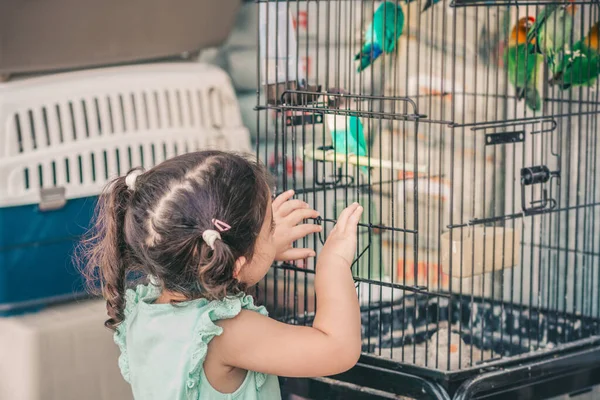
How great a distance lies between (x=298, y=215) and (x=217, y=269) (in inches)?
9.9

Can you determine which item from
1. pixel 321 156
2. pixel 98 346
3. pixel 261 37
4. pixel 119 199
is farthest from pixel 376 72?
pixel 119 199

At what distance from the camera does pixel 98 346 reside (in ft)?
5.53

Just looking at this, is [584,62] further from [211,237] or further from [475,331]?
[211,237]

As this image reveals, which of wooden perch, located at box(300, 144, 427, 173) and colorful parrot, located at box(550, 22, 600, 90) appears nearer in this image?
wooden perch, located at box(300, 144, 427, 173)

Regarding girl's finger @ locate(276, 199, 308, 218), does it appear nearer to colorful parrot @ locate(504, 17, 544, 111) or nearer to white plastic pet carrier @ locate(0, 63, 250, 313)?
white plastic pet carrier @ locate(0, 63, 250, 313)

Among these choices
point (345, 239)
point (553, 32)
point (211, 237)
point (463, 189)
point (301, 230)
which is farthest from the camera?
point (463, 189)

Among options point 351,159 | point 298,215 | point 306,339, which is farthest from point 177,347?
point 351,159

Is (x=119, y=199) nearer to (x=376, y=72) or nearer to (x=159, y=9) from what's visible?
(x=159, y=9)

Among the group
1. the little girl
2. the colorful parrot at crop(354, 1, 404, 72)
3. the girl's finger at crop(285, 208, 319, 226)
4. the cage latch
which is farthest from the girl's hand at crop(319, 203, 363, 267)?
the cage latch

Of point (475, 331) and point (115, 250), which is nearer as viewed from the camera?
point (115, 250)

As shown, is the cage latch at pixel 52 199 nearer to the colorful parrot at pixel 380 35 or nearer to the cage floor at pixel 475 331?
the cage floor at pixel 475 331

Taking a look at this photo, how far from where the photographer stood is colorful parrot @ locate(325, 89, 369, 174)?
53.1 inches

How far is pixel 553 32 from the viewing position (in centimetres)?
145

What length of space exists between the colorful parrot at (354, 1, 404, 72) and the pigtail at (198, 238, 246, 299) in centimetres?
51
